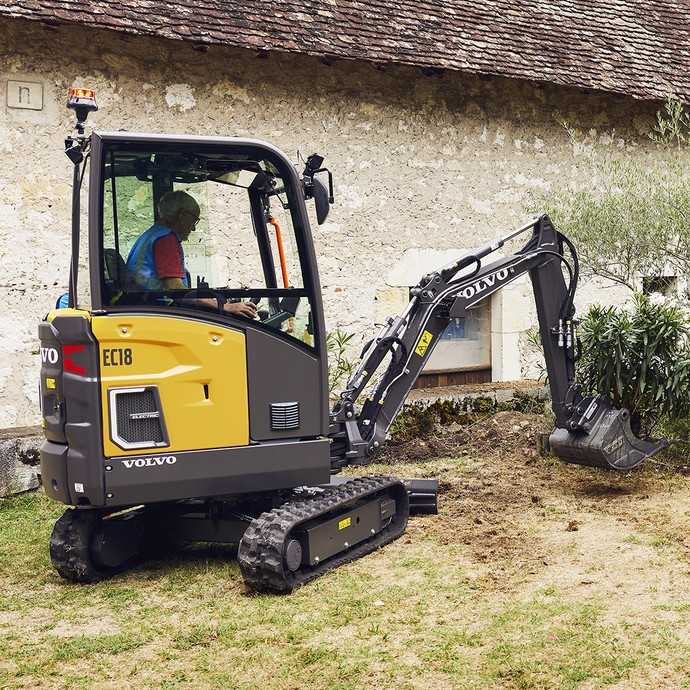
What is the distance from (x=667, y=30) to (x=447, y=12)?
3.37 m

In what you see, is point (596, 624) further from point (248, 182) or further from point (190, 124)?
point (190, 124)

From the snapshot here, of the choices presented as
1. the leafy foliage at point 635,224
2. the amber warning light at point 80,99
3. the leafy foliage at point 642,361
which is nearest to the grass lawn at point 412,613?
the leafy foliage at point 642,361

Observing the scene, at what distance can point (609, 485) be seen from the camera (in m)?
7.98

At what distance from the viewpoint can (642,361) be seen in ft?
27.2

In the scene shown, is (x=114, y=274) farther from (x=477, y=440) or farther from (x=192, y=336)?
(x=477, y=440)

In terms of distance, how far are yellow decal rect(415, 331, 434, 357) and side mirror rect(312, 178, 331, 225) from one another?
59.5 inches

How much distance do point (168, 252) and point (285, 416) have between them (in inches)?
44.0

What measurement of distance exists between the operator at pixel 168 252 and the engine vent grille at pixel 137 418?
571mm

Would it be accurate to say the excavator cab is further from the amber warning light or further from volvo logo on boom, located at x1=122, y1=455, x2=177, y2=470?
the amber warning light

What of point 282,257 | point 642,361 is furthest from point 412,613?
point 642,361

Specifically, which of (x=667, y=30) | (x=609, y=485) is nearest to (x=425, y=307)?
(x=609, y=485)

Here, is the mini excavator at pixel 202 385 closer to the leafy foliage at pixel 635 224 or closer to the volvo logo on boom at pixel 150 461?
the volvo logo on boom at pixel 150 461

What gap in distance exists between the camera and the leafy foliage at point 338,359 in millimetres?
10109

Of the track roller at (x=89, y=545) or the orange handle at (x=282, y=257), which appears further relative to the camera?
the orange handle at (x=282, y=257)
